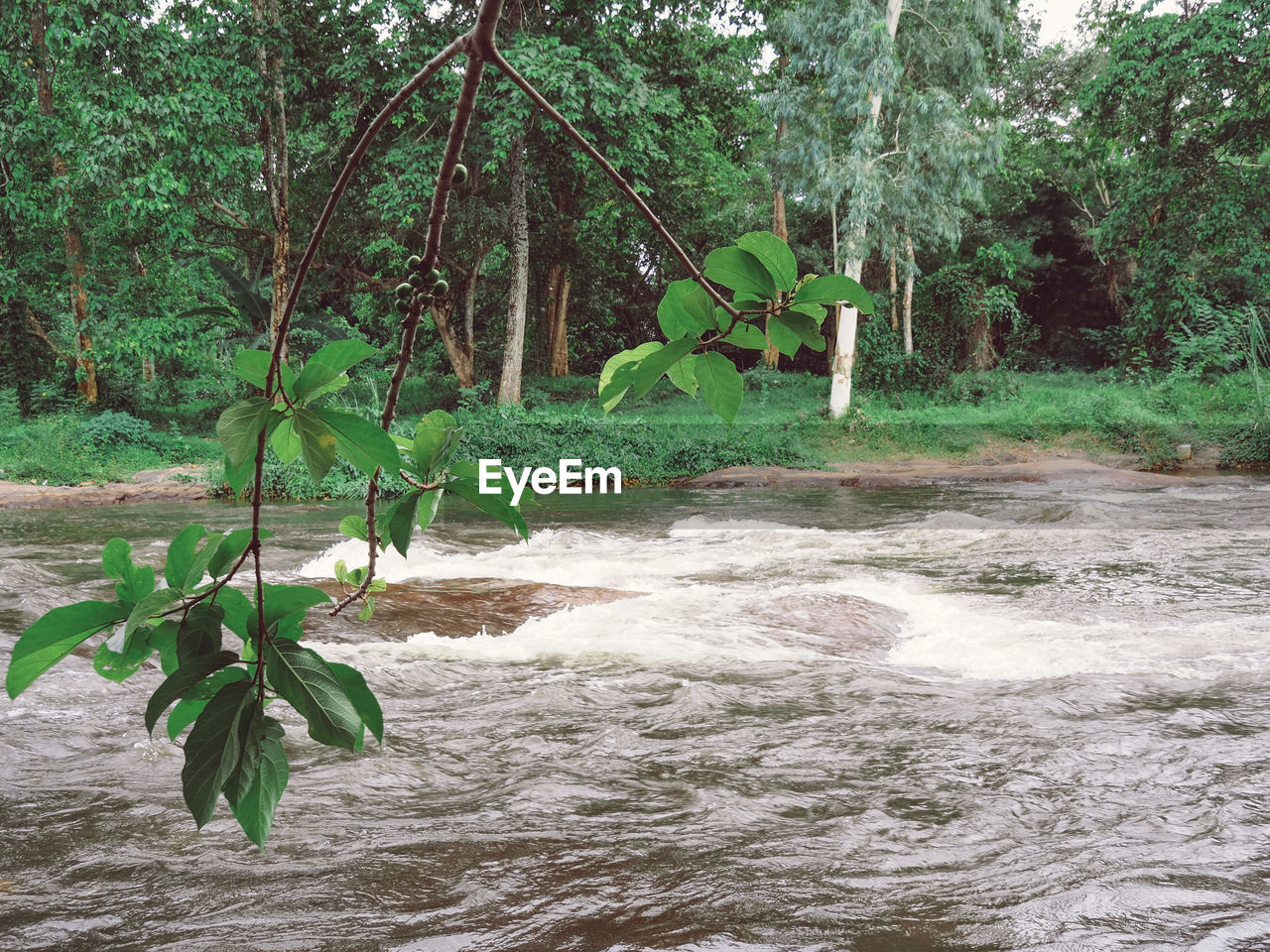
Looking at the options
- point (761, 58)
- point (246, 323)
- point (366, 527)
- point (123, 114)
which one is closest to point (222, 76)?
point (123, 114)

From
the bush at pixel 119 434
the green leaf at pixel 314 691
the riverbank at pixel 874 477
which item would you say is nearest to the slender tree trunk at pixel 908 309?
the riverbank at pixel 874 477

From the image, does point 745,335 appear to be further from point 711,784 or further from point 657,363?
point 711,784

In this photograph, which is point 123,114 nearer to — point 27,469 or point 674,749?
point 27,469

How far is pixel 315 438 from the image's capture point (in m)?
0.73

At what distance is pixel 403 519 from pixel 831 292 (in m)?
0.45

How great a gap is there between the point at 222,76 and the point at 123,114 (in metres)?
2.49

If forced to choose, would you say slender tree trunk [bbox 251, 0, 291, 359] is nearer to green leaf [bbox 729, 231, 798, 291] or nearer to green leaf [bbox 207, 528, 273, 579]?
green leaf [bbox 207, 528, 273, 579]

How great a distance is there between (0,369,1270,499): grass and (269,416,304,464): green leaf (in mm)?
14558

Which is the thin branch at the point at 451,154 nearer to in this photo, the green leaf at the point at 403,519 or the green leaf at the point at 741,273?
the green leaf at the point at 403,519

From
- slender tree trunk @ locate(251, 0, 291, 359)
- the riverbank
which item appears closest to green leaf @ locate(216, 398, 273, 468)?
the riverbank

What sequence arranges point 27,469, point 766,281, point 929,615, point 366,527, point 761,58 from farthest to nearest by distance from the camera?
point 761,58, point 27,469, point 929,615, point 366,527, point 766,281

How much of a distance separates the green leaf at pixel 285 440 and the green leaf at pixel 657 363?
0.92 ft

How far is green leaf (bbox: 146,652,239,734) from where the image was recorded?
78 centimetres

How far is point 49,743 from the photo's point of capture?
149 inches
